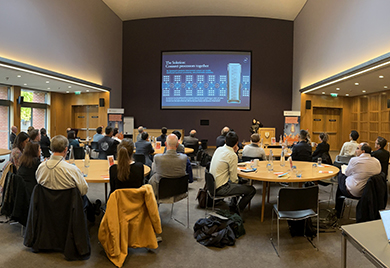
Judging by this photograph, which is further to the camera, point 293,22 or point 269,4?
point 293,22

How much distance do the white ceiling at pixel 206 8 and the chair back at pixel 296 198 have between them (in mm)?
11418

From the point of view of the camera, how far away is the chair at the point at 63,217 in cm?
273

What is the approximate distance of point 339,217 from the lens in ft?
13.4

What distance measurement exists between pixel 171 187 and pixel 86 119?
37.5 feet

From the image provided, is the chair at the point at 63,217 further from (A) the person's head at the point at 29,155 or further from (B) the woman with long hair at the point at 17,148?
(B) the woman with long hair at the point at 17,148

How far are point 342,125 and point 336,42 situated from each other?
17.6 feet

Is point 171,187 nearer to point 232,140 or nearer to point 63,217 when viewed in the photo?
point 232,140

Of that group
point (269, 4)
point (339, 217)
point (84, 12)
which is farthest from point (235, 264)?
point (269, 4)

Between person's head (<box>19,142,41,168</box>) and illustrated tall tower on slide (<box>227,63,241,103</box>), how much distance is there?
1092cm

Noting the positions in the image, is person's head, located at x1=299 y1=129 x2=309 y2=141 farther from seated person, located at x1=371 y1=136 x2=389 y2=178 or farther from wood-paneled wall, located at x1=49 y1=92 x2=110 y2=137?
wood-paneled wall, located at x1=49 y1=92 x2=110 y2=137

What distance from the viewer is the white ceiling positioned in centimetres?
1230

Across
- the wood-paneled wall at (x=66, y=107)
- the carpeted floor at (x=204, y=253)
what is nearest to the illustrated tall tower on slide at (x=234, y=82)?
the wood-paneled wall at (x=66, y=107)

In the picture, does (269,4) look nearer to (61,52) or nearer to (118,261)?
(61,52)

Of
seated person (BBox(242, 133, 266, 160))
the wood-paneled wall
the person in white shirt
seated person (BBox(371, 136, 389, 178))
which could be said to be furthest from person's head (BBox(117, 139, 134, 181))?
the wood-paneled wall
